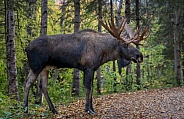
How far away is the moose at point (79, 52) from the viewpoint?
7.47 metres

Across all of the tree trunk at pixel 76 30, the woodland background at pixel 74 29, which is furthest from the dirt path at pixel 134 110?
the tree trunk at pixel 76 30

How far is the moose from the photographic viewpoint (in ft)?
24.5

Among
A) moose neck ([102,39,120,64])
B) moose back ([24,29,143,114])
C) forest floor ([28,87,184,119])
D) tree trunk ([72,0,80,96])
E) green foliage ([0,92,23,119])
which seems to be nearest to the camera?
green foliage ([0,92,23,119])

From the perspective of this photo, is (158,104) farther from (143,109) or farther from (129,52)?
(129,52)

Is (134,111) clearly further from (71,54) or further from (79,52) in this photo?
(71,54)

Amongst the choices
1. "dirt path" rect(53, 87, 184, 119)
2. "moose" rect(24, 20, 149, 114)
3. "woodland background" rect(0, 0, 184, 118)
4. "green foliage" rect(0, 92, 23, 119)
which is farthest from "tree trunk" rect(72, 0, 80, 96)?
"green foliage" rect(0, 92, 23, 119)

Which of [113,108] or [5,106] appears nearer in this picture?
[5,106]

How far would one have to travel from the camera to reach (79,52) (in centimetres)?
756

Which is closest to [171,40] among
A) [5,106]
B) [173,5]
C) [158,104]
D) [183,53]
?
[183,53]

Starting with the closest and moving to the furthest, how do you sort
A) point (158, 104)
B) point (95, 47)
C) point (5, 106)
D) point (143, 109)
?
point (5, 106) < point (95, 47) < point (143, 109) < point (158, 104)

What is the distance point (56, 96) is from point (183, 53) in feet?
32.5

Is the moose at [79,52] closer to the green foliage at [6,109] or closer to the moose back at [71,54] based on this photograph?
the moose back at [71,54]

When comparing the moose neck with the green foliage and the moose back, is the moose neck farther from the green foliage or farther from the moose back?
the green foliage

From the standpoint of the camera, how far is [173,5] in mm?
14266
